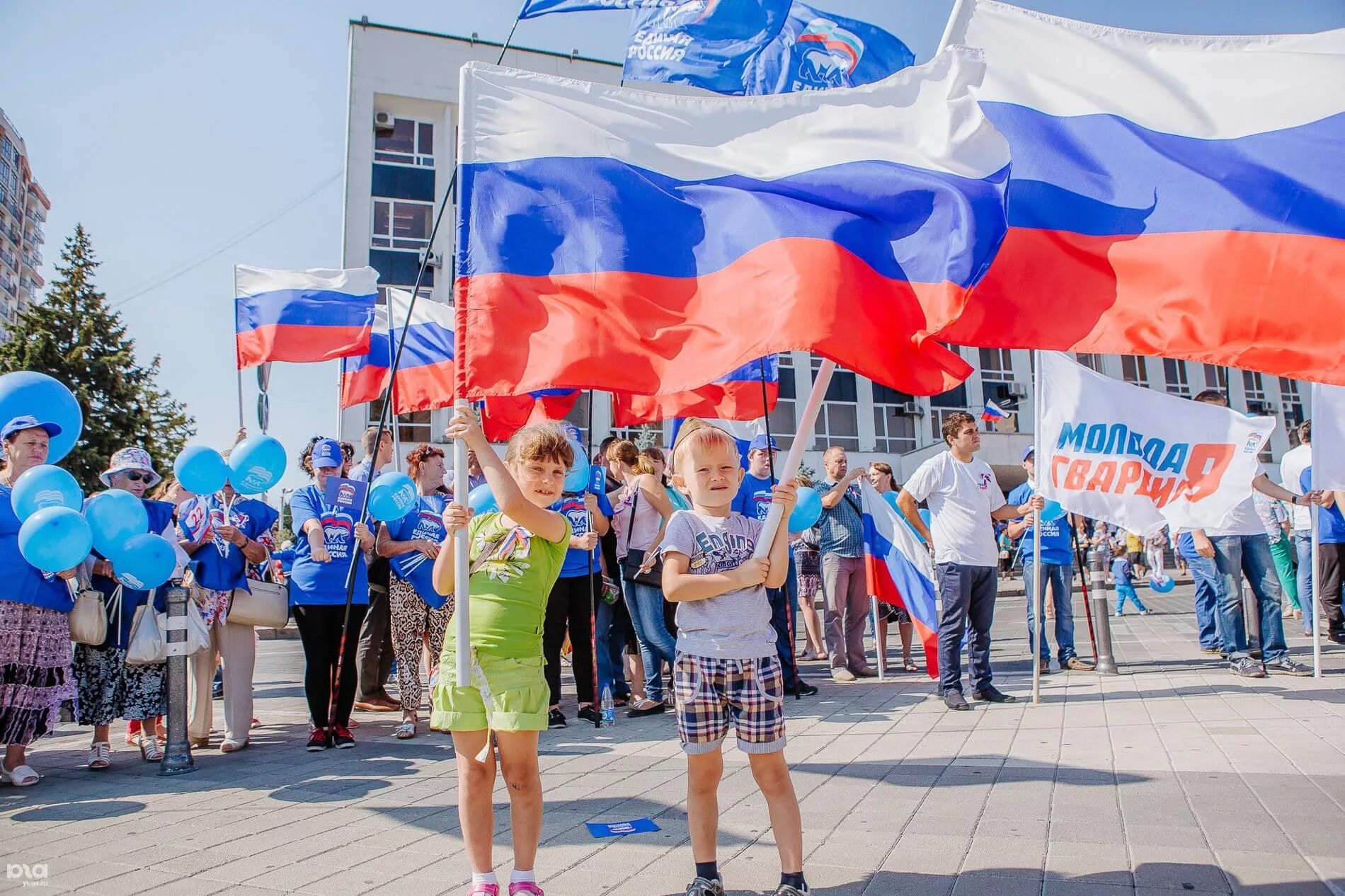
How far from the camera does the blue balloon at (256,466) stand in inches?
263

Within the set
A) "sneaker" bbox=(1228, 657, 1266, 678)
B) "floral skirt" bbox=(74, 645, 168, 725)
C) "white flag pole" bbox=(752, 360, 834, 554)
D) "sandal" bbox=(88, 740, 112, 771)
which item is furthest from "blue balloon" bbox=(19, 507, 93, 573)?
"sneaker" bbox=(1228, 657, 1266, 678)

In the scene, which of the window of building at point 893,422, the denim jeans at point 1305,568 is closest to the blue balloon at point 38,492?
the denim jeans at point 1305,568

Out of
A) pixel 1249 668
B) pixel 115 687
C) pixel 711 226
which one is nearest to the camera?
pixel 711 226

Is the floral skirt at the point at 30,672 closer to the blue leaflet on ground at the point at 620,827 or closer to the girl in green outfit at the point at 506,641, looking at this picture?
the girl in green outfit at the point at 506,641

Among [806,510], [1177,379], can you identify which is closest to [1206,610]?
[806,510]

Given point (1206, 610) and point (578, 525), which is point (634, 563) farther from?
point (1206, 610)

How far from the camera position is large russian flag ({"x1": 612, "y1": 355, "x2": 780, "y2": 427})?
7012mm

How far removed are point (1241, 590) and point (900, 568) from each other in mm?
2883

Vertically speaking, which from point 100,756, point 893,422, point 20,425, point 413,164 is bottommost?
point 100,756

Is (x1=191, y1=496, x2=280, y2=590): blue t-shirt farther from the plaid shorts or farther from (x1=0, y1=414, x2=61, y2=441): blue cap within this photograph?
the plaid shorts

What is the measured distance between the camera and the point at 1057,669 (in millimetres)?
8781

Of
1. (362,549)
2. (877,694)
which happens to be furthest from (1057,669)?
(362,549)

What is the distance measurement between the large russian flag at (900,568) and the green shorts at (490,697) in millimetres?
5597

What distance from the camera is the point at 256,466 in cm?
671
